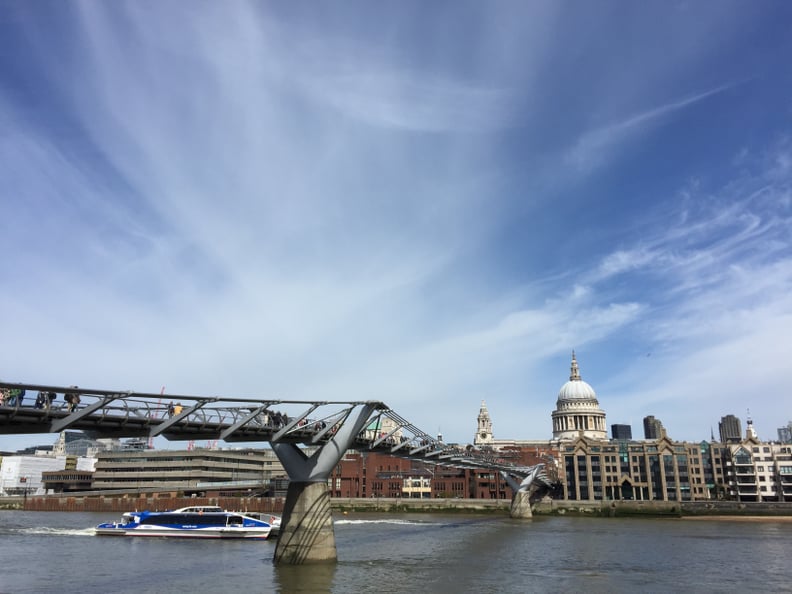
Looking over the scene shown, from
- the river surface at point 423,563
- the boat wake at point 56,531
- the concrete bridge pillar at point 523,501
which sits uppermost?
the concrete bridge pillar at point 523,501

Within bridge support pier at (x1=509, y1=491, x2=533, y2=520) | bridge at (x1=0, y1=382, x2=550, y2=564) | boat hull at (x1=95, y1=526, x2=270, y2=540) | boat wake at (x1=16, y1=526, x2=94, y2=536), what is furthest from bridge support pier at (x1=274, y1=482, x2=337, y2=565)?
bridge support pier at (x1=509, y1=491, x2=533, y2=520)

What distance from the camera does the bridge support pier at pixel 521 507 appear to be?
107m

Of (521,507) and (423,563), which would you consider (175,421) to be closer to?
(423,563)

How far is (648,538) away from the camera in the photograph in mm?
71938

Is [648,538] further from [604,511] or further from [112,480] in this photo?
[112,480]

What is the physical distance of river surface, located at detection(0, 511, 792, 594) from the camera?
126 feet

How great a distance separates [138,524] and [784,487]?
117 m

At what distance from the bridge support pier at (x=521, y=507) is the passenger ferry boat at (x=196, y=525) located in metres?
46.0

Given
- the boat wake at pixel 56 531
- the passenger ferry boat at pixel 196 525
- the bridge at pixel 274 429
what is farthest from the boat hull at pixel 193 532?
the bridge at pixel 274 429

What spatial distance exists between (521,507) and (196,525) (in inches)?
2159

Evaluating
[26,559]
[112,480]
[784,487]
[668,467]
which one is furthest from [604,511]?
[112,480]

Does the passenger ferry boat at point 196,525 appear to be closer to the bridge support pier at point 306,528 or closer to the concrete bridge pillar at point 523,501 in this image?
the bridge support pier at point 306,528

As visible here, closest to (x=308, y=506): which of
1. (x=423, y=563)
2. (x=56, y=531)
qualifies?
(x=423, y=563)

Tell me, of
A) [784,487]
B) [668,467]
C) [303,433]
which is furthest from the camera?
Result: [668,467]
